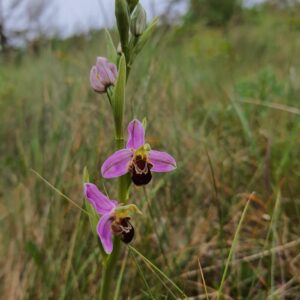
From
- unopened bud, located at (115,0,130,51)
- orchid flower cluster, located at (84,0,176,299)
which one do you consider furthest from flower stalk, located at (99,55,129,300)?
unopened bud, located at (115,0,130,51)

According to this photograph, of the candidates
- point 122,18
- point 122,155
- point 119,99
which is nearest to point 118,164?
Result: point 122,155

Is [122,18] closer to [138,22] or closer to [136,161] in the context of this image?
[138,22]

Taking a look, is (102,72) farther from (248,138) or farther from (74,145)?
(248,138)

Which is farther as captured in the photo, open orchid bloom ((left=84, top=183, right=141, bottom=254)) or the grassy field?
the grassy field

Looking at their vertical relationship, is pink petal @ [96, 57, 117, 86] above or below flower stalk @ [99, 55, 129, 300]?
above

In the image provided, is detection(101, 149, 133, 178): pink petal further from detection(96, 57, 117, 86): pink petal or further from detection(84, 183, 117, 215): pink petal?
detection(96, 57, 117, 86): pink petal

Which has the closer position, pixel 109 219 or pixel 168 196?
pixel 109 219

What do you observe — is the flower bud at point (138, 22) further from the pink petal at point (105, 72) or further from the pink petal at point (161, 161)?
the pink petal at point (161, 161)
